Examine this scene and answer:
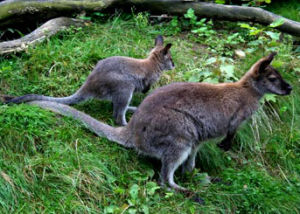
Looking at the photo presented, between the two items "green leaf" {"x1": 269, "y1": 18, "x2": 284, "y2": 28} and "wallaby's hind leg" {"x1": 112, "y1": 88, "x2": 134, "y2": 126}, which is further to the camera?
"green leaf" {"x1": 269, "y1": 18, "x2": 284, "y2": 28}

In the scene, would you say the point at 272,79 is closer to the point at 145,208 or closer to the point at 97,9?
the point at 145,208

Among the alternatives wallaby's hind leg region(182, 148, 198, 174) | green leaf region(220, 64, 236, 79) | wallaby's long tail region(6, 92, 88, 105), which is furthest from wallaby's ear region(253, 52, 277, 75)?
wallaby's long tail region(6, 92, 88, 105)

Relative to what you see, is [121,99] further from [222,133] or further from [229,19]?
[229,19]

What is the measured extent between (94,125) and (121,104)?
0.56m

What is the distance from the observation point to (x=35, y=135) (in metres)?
5.28

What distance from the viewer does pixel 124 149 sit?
5.53 meters

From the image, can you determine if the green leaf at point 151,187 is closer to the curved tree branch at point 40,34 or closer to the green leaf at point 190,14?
the curved tree branch at point 40,34

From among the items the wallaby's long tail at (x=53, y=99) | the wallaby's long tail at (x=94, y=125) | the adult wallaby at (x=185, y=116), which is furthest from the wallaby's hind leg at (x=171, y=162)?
the wallaby's long tail at (x=53, y=99)

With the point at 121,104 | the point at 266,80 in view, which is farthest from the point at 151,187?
the point at 266,80

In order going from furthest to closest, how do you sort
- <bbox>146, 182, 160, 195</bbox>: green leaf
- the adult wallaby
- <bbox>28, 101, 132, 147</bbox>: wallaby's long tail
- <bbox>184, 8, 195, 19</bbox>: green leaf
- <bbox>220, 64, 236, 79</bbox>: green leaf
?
<bbox>184, 8, 195, 19</bbox>: green leaf → <bbox>220, 64, 236, 79</bbox>: green leaf → <bbox>28, 101, 132, 147</bbox>: wallaby's long tail → the adult wallaby → <bbox>146, 182, 160, 195</bbox>: green leaf

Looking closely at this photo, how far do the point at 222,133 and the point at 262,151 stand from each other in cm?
122

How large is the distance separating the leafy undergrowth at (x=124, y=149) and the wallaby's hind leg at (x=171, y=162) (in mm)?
151

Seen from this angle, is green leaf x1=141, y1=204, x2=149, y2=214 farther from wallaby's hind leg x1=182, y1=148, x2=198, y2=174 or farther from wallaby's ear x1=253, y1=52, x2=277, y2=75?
wallaby's ear x1=253, y1=52, x2=277, y2=75

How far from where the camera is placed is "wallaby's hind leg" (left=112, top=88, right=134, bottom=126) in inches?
238
